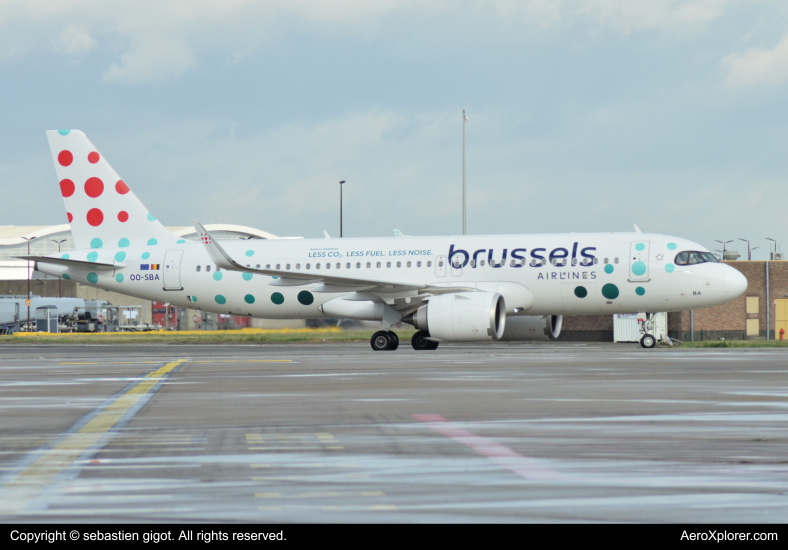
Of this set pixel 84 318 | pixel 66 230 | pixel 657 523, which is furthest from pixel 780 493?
pixel 66 230

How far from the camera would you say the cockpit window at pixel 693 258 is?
28.6 m

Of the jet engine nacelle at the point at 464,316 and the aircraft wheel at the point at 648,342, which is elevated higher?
the jet engine nacelle at the point at 464,316

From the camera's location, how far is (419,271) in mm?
30250

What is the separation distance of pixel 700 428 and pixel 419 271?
861 inches

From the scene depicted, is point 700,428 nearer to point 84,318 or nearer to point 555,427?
point 555,427

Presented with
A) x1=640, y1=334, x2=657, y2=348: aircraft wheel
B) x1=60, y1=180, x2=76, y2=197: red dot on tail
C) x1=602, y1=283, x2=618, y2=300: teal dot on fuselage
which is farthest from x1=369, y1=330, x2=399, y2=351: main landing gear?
x1=60, y1=180, x2=76, y2=197: red dot on tail

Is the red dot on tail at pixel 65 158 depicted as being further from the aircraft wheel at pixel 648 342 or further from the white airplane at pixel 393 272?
the aircraft wheel at pixel 648 342

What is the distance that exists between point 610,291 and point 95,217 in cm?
1945

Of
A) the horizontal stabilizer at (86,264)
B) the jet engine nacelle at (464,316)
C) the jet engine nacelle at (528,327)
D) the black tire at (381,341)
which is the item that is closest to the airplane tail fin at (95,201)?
the horizontal stabilizer at (86,264)

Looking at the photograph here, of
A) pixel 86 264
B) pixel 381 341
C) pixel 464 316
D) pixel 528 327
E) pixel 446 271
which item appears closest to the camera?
pixel 464 316

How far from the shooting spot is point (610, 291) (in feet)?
93.9

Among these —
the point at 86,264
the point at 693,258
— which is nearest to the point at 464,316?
the point at 693,258

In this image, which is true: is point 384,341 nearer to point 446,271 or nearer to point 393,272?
point 393,272

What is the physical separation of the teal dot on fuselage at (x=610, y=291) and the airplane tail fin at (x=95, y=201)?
1631 centimetres
